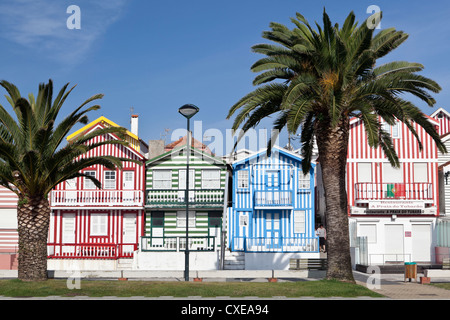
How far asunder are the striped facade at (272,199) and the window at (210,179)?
113cm

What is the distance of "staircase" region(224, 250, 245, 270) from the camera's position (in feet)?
114

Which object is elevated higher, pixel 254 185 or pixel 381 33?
pixel 381 33

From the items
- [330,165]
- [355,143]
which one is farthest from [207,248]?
[330,165]

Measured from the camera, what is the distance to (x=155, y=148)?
1708 inches

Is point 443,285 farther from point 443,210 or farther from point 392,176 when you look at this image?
point 443,210

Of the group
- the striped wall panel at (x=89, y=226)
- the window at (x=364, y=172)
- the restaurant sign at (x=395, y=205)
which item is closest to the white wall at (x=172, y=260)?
the striped wall panel at (x=89, y=226)

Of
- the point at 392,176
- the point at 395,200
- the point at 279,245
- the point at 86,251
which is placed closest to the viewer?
the point at 86,251

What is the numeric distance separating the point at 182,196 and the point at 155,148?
6893 mm

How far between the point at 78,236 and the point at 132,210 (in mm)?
3794

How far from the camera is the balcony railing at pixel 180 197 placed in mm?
37438

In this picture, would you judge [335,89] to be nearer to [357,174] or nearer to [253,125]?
[253,125]

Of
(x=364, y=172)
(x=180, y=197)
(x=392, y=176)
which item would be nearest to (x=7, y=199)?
(x=180, y=197)

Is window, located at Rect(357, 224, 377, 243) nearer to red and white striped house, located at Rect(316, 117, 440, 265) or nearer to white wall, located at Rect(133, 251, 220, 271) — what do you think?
red and white striped house, located at Rect(316, 117, 440, 265)

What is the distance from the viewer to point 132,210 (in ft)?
124
